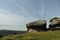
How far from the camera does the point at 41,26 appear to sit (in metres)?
51.1

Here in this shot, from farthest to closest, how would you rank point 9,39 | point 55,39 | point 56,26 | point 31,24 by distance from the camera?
point 31,24 < point 56,26 < point 9,39 < point 55,39

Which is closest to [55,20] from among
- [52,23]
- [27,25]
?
[52,23]

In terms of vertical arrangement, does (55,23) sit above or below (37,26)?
above

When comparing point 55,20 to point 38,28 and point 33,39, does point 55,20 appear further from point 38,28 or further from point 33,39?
point 33,39

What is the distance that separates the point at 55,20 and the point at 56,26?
272 cm

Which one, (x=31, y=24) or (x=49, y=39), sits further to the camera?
(x=31, y=24)

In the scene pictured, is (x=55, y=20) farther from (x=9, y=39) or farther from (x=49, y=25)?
(x=9, y=39)

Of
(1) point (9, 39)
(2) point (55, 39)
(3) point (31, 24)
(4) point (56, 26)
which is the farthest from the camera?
(3) point (31, 24)

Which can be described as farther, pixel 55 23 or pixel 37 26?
pixel 37 26

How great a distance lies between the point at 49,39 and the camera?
26547 millimetres

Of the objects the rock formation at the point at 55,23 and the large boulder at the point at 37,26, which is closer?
the rock formation at the point at 55,23

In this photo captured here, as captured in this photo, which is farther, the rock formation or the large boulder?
the large boulder

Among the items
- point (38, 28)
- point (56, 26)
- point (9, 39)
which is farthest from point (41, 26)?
point (9, 39)

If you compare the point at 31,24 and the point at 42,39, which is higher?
the point at 31,24
